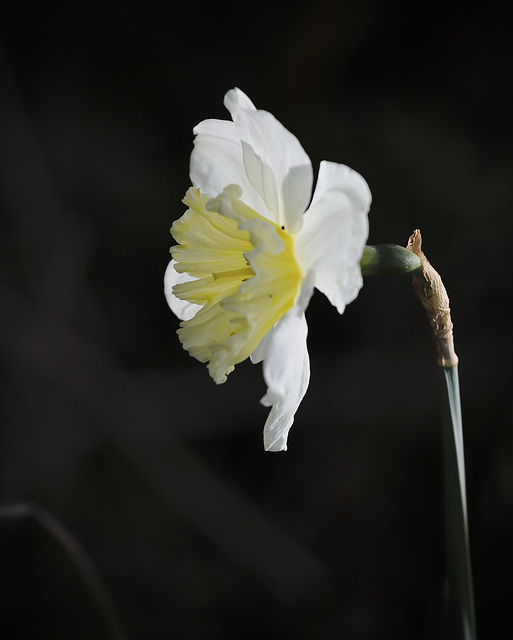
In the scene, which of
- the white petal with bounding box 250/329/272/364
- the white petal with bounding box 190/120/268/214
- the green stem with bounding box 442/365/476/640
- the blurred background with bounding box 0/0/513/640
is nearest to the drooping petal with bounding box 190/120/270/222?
the white petal with bounding box 190/120/268/214

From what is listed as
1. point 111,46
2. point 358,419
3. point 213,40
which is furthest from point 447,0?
point 358,419

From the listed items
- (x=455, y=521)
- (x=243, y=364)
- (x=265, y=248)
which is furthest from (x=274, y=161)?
(x=243, y=364)

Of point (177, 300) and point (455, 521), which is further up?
point (177, 300)

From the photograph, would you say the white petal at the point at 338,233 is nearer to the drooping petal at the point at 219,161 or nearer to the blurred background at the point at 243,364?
the drooping petal at the point at 219,161

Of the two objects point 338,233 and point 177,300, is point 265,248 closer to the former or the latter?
point 338,233

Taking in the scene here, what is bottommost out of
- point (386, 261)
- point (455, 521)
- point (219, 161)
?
point (455, 521)

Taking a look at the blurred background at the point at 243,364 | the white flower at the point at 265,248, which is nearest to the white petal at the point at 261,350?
the white flower at the point at 265,248
